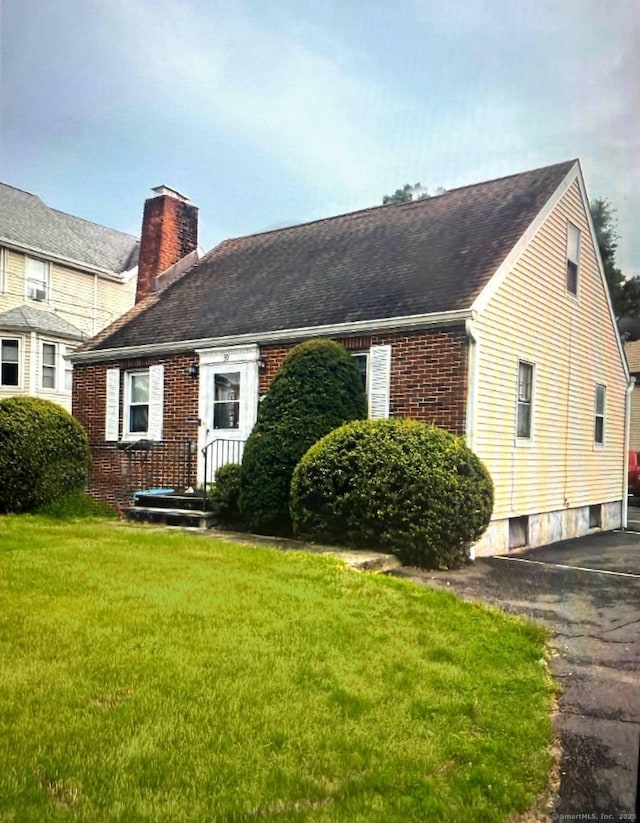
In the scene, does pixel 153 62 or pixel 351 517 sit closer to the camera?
pixel 153 62

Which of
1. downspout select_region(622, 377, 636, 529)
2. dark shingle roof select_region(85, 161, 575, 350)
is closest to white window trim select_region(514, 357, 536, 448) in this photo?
dark shingle roof select_region(85, 161, 575, 350)

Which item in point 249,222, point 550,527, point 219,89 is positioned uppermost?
point 219,89

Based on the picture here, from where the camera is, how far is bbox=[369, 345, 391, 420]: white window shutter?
927 cm

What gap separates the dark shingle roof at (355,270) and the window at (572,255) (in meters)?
0.99

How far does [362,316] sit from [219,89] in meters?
7.09

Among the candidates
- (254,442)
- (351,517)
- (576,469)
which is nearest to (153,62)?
(351,517)

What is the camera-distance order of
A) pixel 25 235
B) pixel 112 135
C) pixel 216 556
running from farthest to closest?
pixel 25 235, pixel 216 556, pixel 112 135

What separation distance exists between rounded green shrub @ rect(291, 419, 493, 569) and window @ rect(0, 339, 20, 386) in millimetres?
13953

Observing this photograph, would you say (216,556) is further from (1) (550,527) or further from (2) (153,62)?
(1) (550,527)

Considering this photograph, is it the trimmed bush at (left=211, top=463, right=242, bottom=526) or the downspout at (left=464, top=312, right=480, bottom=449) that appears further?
the trimmed bush at (left=211, top=463, right=242, bottom=526)

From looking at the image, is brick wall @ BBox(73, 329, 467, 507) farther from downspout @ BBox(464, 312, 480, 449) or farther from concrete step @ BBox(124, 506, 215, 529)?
concrete step @ BBox(124, 506, 215, 529)

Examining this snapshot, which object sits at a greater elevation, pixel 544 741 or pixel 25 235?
pixel 25 235

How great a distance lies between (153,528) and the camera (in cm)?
932

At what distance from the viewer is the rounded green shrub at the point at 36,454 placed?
10.8m
